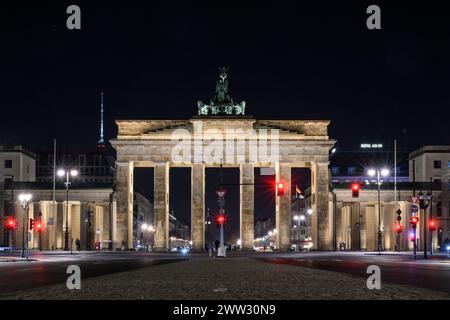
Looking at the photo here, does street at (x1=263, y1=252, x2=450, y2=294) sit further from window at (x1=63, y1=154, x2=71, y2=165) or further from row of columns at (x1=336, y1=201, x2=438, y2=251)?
window at (x1=63, y1=154, x2=71, y2=165)

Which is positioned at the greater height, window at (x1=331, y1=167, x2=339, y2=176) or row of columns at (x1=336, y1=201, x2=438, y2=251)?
window at (x1=331, y1=167, x2=339, y2=176)

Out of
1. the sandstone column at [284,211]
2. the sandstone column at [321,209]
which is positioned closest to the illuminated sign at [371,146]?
the sandstone column at [321,209]

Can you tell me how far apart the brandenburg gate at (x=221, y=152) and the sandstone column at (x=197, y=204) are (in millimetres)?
130

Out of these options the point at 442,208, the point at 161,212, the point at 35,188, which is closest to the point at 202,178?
the point at 161,212

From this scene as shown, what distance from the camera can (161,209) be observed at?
348ft

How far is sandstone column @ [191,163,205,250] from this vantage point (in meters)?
106

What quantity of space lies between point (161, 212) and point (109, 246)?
27.7 ft

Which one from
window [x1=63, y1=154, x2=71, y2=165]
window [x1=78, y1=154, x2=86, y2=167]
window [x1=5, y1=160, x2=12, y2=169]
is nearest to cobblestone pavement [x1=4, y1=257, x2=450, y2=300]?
window [x1=5, y1=160, x2=12, y2=169]

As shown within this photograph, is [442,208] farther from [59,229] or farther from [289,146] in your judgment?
[59,229]

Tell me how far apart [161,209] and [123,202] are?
506 cm

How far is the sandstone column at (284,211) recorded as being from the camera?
347 feet

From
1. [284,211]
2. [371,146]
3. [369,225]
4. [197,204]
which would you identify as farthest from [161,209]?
[371,146]

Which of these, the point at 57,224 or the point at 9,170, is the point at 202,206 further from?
the point at 9,170
